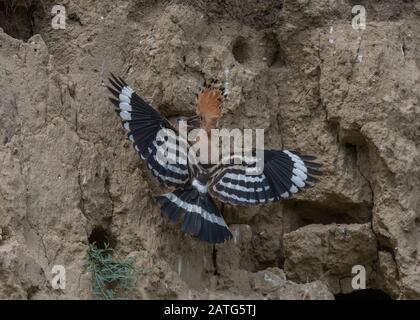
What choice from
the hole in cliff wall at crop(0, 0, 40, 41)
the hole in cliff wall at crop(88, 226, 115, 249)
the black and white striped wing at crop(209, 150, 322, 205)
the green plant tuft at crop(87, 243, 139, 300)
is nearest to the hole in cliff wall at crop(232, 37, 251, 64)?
the black and white striped wing at crop(209, 150, 322, 205)

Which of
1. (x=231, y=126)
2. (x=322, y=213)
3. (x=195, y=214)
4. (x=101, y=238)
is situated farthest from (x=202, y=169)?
(x=322, y=213)

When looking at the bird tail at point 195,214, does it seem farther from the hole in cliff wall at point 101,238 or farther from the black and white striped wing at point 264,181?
the hole in cliff wall at point 101,238

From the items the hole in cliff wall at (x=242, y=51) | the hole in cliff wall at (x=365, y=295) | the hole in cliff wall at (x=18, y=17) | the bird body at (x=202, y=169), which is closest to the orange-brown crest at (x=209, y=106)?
the bird body at (x=202, y=169)

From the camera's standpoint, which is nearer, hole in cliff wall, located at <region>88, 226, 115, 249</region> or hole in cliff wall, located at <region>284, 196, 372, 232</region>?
hole in cliff wall, located at <region>88, 226, 115, 249</region>

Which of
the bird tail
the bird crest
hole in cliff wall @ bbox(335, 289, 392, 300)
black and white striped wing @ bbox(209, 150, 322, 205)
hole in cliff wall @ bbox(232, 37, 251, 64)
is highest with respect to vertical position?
hole in cliff wall @ bbox(232, 37, 251, 64)

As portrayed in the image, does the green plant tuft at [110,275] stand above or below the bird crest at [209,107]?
below

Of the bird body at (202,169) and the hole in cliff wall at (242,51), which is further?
the hole in cliff wall at (242,51)

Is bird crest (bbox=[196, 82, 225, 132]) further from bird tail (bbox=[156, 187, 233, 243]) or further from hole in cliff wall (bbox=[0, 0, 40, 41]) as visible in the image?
hole in cliff wall (bbox=[0, 0, 40, 41])

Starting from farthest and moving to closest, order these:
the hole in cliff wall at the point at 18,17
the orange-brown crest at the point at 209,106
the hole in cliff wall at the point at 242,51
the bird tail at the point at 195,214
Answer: the hole in cliff wall at the point at 242,51 → the hole in cliff wall at the point at 18,17 → the orange-brown crest at the point at 209,106 → the bird tail at the point at 195,214
